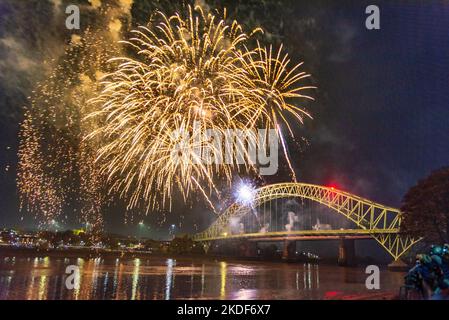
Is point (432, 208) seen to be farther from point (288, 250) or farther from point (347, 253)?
point (288, 250)

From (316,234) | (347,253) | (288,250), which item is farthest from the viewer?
(288,250)

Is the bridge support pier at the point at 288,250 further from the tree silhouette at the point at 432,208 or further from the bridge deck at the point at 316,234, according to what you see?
the tree silhouette at the point at 432,208

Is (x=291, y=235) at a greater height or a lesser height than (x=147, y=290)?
greater

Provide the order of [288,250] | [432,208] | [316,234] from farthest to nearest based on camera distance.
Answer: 1. [288,250]
2. [316,234]
3. [432,208]

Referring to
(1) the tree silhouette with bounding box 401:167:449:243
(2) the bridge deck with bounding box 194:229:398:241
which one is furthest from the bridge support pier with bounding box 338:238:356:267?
(1) the tree silhouette with bounding box 401:167:449:243

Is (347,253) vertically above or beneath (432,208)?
beneath

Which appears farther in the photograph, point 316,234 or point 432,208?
point 316,234

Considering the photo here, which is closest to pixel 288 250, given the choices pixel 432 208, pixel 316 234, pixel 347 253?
pixel 316 234
